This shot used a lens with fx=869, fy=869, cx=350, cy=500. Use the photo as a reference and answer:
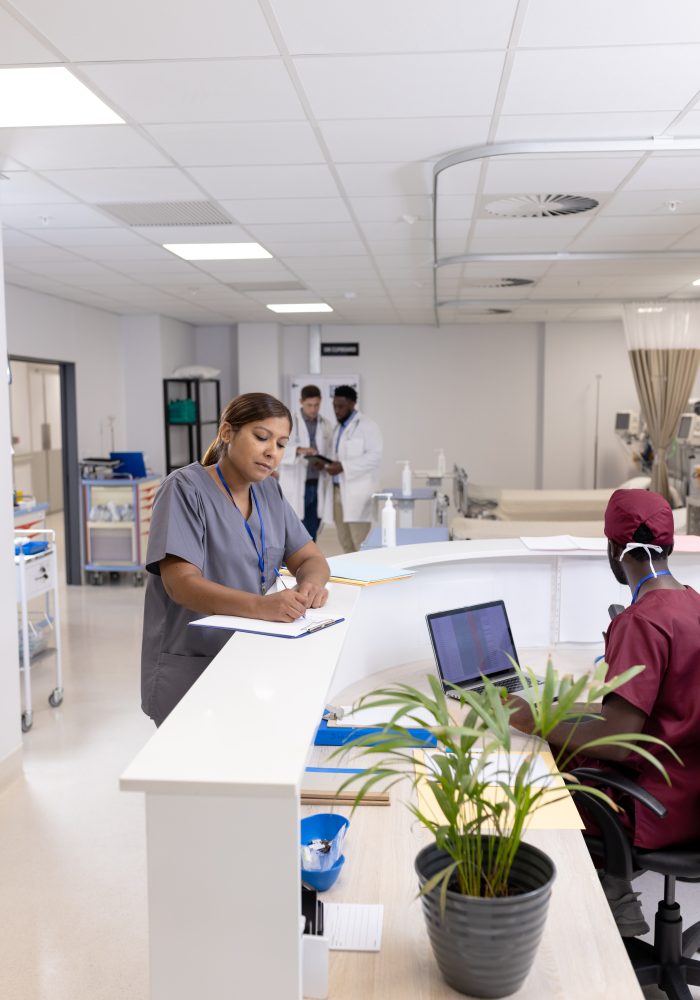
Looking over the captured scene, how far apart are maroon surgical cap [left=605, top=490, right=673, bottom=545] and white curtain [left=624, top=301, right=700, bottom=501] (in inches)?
219

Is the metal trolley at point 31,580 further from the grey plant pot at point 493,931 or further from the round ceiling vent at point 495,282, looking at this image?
the round ceiling vent at point 495,282

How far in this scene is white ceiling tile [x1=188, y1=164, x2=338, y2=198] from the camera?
→ 4117mm

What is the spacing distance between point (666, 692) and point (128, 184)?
3586mm

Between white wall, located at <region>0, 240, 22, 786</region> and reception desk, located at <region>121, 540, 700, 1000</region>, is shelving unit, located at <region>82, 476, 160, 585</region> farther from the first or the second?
reception desk, located at <region>121, 540, 700, 1000</region>

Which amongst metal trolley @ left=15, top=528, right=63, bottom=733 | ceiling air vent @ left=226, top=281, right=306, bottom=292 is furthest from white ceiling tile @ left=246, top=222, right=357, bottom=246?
metal trolley @ left=15, top=528, right=63, bottom=733

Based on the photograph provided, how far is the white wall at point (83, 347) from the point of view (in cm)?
762

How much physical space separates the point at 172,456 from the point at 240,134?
7.21 m

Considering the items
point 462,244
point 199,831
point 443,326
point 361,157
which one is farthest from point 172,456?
point 199,831

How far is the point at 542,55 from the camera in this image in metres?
2.85

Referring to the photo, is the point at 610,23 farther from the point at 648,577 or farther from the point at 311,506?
the point at 311,506

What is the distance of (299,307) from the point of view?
32.2ft

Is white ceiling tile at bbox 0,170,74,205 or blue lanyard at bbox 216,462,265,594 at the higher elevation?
white ceiling tile at bbox 0,170,74,205

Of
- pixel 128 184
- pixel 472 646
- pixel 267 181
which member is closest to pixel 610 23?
pixel 472 646

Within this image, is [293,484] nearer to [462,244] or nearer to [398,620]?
[462,244]
